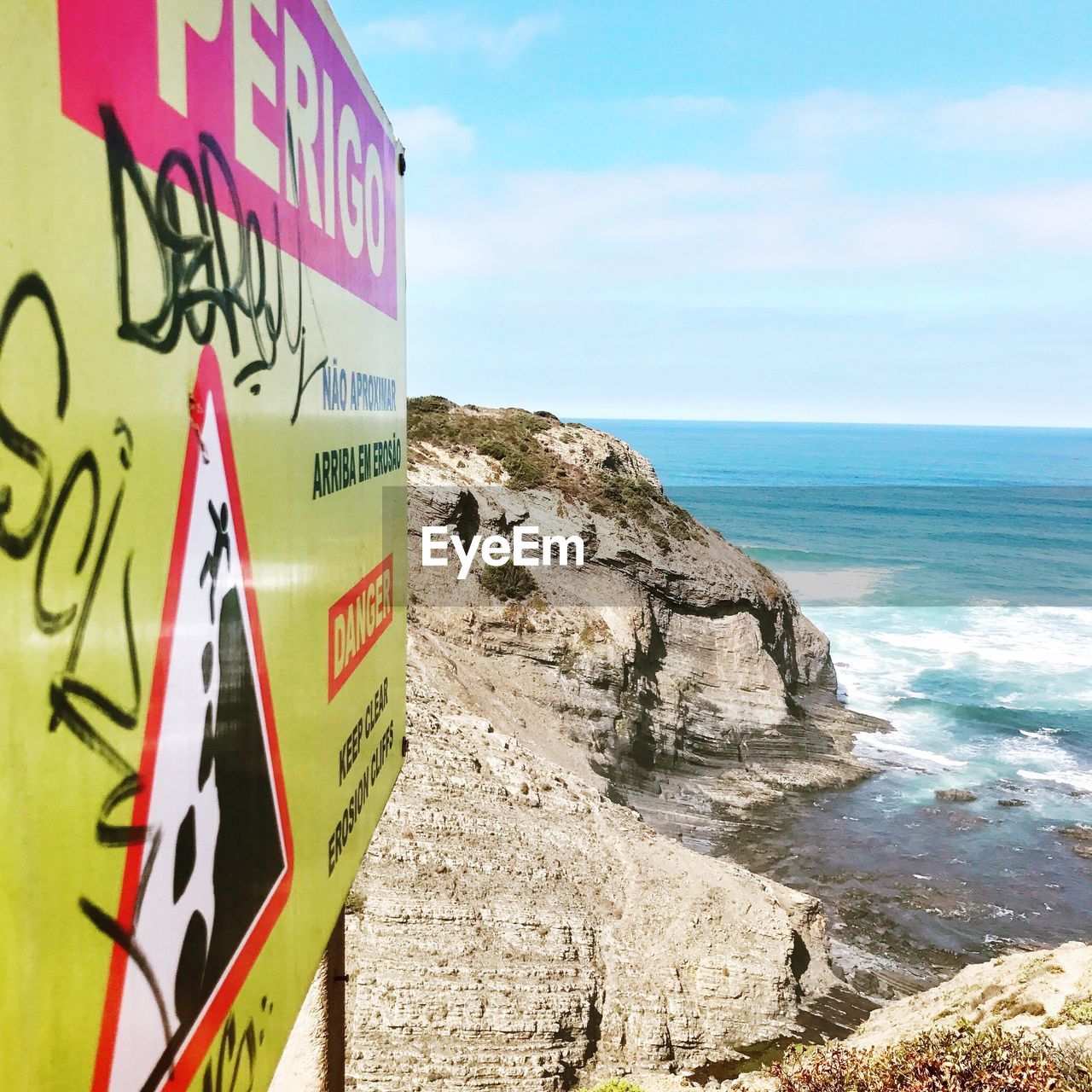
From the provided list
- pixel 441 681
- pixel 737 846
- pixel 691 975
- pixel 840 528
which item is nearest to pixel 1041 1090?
pixel 691 975

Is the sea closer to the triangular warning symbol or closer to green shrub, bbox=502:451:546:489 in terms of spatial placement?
green shrub, bbox=502:451:546:489

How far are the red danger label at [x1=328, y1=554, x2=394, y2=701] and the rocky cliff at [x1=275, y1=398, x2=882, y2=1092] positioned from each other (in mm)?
8275

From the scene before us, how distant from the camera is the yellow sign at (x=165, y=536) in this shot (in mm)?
1477

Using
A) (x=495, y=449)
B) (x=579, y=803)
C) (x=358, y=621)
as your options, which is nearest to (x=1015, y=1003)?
(x=579, y=803)

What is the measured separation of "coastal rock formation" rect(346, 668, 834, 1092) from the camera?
11.4m

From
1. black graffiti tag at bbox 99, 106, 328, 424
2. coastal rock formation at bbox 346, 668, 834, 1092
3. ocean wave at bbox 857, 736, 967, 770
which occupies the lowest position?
ocean wave at bbox 857, 736, 967, 770

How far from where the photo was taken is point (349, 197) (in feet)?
13.1

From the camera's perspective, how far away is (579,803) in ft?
52.1

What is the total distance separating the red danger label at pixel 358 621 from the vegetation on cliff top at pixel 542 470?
21625 millimetres

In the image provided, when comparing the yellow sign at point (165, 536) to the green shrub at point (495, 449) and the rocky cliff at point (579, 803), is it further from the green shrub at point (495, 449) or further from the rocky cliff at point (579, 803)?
the green shrub at point (495, 449)

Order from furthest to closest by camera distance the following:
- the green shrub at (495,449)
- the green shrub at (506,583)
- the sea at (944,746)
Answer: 1. the green shrub at (495,449)
2. the green shrub at (506,583)
3. the sea at (944,746)

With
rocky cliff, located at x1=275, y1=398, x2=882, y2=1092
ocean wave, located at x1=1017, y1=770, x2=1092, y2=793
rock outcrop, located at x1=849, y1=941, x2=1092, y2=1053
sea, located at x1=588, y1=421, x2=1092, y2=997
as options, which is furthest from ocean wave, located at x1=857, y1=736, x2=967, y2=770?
rock outcrop, located at x1=849, y1=941, x2=1092, y2=1053

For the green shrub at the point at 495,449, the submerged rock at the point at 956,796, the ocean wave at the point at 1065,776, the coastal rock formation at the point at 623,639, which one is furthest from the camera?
the green shrub at the point at 495,449

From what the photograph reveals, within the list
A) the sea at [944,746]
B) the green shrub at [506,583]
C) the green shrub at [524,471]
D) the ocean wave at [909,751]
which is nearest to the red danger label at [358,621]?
the sea at [944,746]
